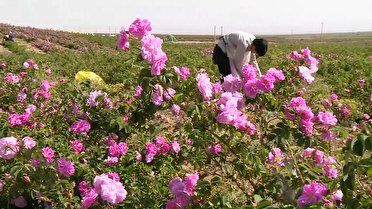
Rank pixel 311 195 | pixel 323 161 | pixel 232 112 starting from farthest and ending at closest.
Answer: pixel 323 161, pixel 232 112, pixel 311 195

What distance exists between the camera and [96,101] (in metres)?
3.05

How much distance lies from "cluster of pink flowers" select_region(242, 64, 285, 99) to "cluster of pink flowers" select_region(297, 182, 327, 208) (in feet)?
2.00

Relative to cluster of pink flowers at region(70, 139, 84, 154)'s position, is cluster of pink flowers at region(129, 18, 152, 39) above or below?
above

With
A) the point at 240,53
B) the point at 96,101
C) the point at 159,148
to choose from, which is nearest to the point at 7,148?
the point at 96,101

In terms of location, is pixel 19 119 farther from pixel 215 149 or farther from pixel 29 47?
pixel 29 47

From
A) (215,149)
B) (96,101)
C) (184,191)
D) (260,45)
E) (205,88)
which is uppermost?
(260,45)

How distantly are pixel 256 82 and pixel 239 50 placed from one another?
8.90ft

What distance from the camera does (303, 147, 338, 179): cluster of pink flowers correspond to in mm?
2215

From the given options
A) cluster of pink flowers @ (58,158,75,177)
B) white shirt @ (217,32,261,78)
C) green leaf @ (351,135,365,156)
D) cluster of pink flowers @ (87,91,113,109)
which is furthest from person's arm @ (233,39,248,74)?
green leaf @ (351,135,365,156)

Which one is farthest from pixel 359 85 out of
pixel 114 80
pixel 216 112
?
pixel 216 112

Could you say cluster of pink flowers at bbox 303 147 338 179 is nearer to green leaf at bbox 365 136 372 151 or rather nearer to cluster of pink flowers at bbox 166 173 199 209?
cluster of pink flowers at bbox 166 173 199 209

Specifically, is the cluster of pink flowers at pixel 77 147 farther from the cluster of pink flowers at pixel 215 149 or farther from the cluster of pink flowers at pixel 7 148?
the cluster of pink flowers at pixel 215 149

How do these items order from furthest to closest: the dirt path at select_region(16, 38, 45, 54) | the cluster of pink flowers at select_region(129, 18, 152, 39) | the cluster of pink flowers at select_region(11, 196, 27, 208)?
1. the dirt path at select_region(16, 38, 45, 54)
2. the cluster of pink flowers at select_region(11, 196, 27, 208)
3. the cluster of pink flowers at select_region(129, 18, 152, 39)

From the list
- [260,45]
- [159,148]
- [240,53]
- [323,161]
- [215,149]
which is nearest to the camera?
[323,161]
